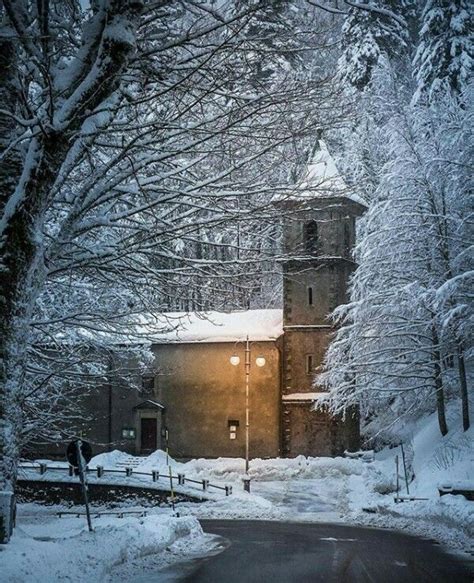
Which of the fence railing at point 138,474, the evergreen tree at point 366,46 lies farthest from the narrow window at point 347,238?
the fence railing at point 138,474

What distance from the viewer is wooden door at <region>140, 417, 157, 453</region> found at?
40.0 m

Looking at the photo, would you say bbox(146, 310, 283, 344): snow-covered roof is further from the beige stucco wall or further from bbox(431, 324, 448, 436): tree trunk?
bbox(431, 324, 448, 436): tree trunk

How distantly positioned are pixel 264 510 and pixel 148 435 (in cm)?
1844

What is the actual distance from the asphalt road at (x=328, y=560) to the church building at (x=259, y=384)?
65.4 feet

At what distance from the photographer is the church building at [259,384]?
36719mm

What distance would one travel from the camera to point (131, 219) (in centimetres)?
955

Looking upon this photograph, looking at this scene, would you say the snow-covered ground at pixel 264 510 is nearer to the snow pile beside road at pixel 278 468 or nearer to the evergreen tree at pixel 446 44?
the snow pile beside road at pixel 278 468

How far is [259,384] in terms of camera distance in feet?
125

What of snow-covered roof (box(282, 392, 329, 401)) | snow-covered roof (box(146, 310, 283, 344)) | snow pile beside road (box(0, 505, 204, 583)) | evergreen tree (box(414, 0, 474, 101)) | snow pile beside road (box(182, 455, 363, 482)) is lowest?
snow pile beside road (box(182, 455, 363, 482))

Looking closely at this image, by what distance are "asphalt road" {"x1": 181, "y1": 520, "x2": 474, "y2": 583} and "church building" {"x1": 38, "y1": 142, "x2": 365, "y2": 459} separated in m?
19.9

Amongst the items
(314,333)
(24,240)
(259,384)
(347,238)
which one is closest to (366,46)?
(347,238)

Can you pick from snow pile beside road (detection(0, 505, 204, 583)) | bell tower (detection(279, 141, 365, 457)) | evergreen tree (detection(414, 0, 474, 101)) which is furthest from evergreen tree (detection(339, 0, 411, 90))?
snow pile beside road (detection(0, 505, 204, 583))

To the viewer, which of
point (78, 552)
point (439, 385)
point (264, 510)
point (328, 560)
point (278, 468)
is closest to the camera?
point (78, 552)

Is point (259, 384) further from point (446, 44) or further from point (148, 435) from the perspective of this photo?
point (446, 44)
